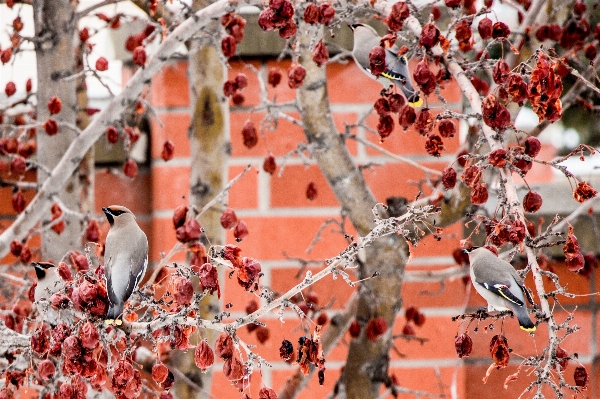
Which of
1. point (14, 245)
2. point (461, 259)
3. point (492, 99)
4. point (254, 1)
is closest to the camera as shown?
point (492, 99)

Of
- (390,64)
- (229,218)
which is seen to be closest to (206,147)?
(229,218)

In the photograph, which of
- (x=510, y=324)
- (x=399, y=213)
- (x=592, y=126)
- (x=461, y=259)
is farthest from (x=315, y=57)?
(x=592, y=126)

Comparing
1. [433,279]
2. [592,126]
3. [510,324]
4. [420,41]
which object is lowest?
[510,324]

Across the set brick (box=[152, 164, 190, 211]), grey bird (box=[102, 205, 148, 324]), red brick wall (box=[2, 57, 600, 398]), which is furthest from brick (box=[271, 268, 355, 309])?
grey bird (box=[102, 205, 148, 324])

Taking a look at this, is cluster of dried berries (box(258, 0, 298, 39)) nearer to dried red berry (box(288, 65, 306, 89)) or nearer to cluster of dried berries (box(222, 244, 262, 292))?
dried red berry (box(288, 65, 306, 89))

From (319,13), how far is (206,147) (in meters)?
0.37

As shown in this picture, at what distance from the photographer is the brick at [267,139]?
138 centimetres

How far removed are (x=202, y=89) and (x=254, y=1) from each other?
33 centimetres

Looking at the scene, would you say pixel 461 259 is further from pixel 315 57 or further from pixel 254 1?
pixel 254 1

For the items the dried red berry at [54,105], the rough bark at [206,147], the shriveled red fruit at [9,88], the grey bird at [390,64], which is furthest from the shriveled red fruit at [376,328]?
the shriveled red fruit at [9,88]

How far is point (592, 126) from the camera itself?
1.58 metres

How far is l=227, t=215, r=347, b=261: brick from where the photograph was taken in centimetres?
138

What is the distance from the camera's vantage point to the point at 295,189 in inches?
54.9

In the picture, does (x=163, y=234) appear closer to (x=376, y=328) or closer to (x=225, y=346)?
(x=376, y=328)
